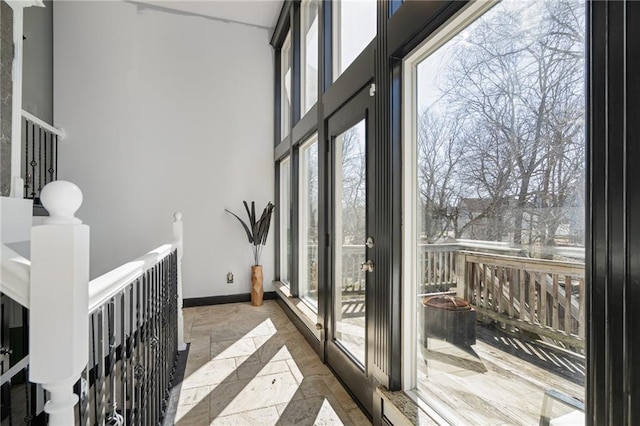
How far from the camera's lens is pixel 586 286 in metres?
0.81

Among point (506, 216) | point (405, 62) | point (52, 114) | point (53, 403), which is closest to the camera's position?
point (53, 403)

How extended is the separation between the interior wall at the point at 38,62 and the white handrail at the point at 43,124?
165 millimetres

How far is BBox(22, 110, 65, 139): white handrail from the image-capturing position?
9.59 feet

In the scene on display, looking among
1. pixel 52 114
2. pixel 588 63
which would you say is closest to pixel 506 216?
pixel 588 63

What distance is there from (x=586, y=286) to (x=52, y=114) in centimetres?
502

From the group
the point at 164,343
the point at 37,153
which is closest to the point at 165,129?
the point at 37,153

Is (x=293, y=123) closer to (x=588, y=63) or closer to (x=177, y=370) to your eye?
(x=177, y=370)

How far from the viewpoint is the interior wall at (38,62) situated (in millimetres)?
3260

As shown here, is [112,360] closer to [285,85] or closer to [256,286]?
[256,286]

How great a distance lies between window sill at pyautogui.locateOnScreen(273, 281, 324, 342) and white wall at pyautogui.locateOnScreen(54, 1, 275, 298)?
677 mm

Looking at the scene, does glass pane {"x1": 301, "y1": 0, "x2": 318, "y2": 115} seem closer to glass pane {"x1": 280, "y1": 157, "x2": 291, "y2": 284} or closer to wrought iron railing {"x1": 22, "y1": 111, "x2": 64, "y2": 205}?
glass pane {"x1": 280, "y1": 157, "x2": 291, "y2": 284}

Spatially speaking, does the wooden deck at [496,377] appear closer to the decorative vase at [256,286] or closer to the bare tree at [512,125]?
the bare tree at [512,125]

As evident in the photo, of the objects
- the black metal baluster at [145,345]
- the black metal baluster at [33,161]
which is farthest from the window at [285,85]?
the black metal baluster at [145,345]

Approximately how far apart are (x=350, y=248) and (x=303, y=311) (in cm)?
111
